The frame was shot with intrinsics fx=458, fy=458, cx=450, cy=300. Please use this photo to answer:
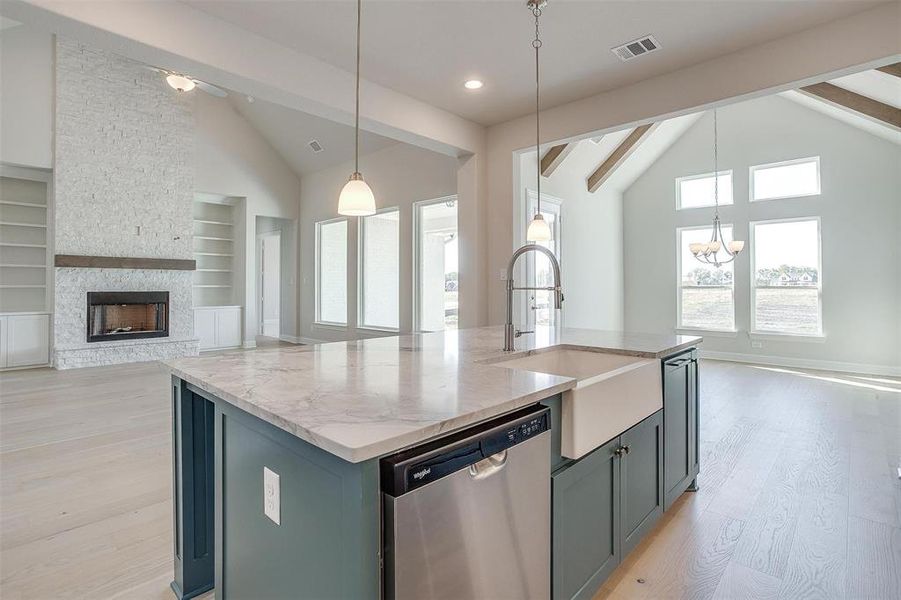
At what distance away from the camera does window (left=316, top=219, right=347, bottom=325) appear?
27.3 feet

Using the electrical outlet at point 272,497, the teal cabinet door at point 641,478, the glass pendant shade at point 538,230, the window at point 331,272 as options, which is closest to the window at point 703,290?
the glass pendant shade at point 538,230

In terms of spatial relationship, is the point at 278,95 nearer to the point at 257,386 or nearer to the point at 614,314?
the point at 257,386

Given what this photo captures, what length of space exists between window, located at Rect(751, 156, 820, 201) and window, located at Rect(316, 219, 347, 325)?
668 cm

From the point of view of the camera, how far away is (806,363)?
21.5ft

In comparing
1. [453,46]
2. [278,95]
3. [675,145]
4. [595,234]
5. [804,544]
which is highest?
[675,145]

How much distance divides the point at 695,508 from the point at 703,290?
607 centimetres

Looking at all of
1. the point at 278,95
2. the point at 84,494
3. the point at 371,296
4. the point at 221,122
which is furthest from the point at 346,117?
the point at 221,122

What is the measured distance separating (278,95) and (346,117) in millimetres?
635

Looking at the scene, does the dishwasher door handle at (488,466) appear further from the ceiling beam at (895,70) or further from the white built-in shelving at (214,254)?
the white built-in shelving at (214,254)

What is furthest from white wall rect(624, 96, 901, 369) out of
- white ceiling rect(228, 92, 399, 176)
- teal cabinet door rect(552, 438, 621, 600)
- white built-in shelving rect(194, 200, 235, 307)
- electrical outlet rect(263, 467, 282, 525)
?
white built-in shelving rect(194, 200, 235, 307)

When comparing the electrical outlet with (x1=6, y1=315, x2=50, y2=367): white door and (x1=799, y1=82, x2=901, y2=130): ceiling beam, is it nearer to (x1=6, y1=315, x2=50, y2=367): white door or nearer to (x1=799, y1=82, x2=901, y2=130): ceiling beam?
(x1=799, y1=82, x2=901, y2=130): ceiling beam

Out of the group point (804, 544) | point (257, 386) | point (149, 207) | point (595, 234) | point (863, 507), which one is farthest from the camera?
point (595, 234)

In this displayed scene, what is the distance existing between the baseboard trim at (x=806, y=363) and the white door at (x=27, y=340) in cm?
982

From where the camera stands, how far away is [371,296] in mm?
7762
